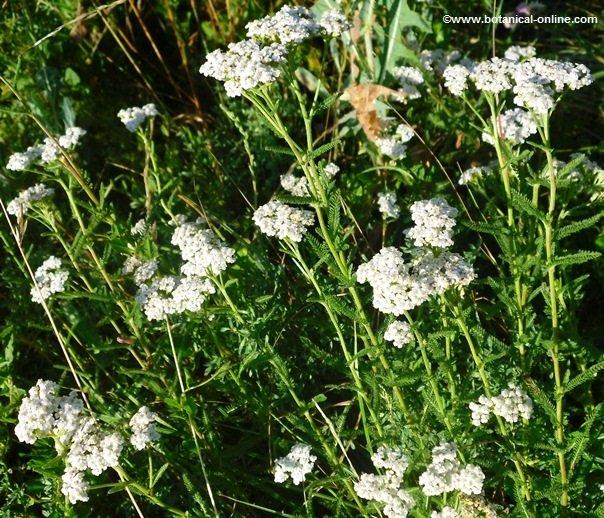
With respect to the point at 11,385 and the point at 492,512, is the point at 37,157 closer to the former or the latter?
the point at 11,385

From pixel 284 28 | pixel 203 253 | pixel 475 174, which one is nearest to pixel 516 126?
pixel 475 174

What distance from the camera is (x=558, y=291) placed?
A: 285 cm

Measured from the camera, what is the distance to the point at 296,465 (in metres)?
2.96

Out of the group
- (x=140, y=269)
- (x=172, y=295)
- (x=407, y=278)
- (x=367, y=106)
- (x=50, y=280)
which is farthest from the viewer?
(x=367, y=106)

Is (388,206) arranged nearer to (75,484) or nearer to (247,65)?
(247,65)

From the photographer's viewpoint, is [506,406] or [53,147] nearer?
[506,406]

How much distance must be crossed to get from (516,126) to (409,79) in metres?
1.22

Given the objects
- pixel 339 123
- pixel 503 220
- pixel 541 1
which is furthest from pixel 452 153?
pixel 541 1

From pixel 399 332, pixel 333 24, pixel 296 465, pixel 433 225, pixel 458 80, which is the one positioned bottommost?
pixel 296 465

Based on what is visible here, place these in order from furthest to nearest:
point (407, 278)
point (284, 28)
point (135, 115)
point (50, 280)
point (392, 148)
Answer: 1. point (392, 148)
2. point (135, 115)
3. point (50, 280)
4. point (284, 28)
5. point (407, 278)

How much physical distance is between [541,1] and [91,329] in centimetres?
411

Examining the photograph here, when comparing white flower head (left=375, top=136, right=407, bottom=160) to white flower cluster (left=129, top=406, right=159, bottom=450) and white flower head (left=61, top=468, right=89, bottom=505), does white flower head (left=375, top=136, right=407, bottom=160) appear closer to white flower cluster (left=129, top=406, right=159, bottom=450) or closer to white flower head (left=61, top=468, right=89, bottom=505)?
white flower cluster (left=129, top=406, right=159, bottom=450)

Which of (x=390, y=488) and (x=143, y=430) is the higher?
(x=143, y=430)

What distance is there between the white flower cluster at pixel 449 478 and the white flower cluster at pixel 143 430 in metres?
0.94
